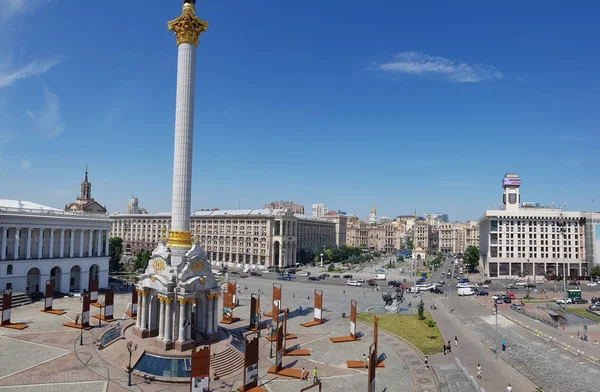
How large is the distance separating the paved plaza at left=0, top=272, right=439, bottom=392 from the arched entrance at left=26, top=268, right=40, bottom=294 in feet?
38.3

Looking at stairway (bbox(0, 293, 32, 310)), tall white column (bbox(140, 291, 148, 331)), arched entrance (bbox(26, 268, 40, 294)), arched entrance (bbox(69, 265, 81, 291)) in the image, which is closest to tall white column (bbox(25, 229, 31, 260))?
arched entrance (bbox(26, 268, 40, 294))

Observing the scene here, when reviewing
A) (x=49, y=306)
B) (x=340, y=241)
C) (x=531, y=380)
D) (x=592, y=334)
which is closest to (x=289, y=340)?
(x=531, y=380)

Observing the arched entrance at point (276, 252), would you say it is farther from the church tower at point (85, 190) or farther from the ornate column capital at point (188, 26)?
the ornate column capital at point (188, 26)

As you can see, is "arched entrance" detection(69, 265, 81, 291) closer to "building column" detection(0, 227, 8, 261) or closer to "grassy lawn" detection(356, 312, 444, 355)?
"building column" detection(0, 227, 8, 261)

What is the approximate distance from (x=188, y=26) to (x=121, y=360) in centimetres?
3129

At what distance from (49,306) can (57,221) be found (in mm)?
A: 17895

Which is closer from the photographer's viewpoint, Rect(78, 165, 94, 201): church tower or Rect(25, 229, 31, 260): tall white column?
Rect(25, 229, 31, 260): tall white column

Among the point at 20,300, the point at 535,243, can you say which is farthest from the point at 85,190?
the point at 535,243

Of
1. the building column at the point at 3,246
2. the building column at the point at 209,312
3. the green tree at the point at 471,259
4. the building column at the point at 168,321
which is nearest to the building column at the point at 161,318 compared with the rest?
the building column at the point at 168,321

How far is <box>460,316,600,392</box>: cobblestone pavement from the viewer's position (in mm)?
33875

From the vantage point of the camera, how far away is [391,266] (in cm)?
13650

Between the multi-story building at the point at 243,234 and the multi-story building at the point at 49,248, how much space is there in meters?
39.7

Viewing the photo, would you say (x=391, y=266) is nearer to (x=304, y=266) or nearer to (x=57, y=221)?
(x=304, y=266)

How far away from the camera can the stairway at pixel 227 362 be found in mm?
33500
